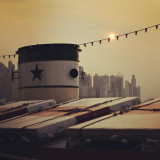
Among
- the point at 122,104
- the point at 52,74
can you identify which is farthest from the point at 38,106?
the point at 52,74

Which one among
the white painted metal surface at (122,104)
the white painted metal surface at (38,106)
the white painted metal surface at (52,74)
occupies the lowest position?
the white painted metal surface at (38,106)

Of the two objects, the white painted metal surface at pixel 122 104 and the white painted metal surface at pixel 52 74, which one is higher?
the white painted metal surface at pixel 52 74

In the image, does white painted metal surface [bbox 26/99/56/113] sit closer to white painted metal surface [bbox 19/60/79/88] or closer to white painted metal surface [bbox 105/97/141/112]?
white painted metal surface [bbox 105/97/141/112]

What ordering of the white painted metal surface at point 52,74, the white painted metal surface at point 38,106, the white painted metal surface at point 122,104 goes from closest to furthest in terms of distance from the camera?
the white painted metal surface at point 122,104, the white painted metal surface at point 38,106, the white painted metal surface at point 52,74

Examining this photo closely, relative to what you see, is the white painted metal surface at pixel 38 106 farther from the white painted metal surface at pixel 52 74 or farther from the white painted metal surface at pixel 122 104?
the white painted metal surface at pixel 52 74

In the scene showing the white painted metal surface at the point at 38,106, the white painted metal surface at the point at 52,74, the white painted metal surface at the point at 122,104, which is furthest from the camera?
the white painted metal surface at the point at 52,74

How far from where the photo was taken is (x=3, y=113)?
7914 millimetres

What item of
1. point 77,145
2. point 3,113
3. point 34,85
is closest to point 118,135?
point 77,145

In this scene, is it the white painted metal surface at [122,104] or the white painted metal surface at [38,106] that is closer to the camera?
the white painted metal surface at [122,104]

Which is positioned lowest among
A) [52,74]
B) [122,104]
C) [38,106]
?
[38,106]

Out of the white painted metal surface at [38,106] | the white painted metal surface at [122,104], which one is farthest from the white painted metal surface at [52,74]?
the white painted metal surface at [122,104]

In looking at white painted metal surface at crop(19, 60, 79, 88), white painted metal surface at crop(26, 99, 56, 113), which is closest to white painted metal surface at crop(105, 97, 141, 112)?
white painted metal surface at crop(26, 99, 56, 113)

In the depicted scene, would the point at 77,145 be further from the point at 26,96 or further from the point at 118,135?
the point at 26,96

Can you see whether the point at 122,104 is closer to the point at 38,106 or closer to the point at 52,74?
the point at 38,106
